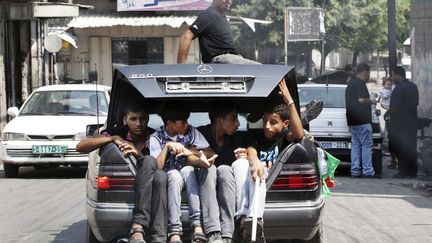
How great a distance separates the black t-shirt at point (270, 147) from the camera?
23.3 ft

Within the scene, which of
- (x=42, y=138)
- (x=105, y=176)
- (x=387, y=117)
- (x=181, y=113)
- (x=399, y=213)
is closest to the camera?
(x=105, y=176)

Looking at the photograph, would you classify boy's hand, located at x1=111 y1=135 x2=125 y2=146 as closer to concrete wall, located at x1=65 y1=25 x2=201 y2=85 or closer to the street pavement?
the street pavement

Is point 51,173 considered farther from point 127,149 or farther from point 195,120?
point 127,149

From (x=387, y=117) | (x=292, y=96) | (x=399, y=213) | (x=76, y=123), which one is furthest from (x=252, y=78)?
(x=387, y=117)

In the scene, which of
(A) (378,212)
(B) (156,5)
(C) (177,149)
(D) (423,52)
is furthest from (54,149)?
(B) (156,5)

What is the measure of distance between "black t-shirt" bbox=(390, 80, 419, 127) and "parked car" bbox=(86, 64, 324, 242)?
335 inches

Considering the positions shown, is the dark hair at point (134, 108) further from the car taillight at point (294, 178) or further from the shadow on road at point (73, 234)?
the shadow on road at point (73, 234)

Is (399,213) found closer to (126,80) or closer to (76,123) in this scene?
(126,80)

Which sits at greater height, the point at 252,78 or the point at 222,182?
the point at 252,78

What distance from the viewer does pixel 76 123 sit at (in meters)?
15.0

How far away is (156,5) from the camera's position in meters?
32.1

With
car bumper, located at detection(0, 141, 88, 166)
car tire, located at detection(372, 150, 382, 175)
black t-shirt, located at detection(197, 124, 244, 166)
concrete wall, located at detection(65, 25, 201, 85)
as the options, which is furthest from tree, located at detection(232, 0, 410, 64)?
black t-shirt, located at detection(197, 124, 244, 166)

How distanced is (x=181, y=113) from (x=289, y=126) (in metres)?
0.96

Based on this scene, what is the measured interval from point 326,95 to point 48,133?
5356 mm
